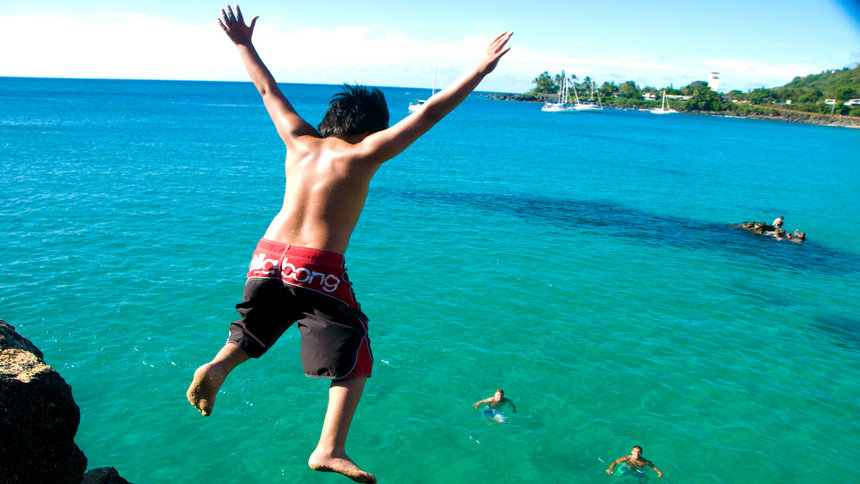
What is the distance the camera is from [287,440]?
10.4 metres

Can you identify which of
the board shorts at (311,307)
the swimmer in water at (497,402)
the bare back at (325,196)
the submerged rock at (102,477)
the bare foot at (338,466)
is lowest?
the swimmer in water at (497,402)

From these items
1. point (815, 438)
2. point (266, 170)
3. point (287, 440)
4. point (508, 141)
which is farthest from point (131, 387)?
point (508, 141)

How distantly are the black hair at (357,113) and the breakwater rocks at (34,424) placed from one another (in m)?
4.16

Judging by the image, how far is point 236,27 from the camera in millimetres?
4012

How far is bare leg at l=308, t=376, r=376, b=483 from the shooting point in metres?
3.16

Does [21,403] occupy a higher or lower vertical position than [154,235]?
higher

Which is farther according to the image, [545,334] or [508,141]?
[508,141]

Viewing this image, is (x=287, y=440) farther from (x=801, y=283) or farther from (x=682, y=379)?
(x=801, y=283)

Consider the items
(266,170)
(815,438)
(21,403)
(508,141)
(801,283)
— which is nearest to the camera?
(21,403)

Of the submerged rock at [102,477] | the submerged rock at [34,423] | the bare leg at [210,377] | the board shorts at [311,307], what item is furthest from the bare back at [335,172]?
the submerged rock at [102,477]

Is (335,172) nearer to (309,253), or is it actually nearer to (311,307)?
(309,253)

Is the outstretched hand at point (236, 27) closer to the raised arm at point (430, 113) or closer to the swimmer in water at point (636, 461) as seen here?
the raised arm at point (430, 113)

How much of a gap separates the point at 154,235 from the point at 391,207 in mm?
11564

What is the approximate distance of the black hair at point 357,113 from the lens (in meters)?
3.55
